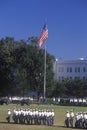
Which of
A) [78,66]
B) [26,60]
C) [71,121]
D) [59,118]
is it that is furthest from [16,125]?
[78,66]

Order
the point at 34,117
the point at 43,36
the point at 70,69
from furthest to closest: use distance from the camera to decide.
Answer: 1. the point at 70,69
2. the point at 43,36
3. the point at 34,117

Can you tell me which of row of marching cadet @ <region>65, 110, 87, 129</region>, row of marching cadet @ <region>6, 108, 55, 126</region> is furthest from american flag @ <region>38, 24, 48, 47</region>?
row of marching cadet @ <region>65, 110, 87, 129</region>

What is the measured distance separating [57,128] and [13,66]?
50.5m

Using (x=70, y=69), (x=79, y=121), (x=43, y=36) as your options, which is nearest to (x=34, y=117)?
(x=79, y=121)

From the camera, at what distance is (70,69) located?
436 ft

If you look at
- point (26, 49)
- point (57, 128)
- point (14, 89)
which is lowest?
point (57, 128)

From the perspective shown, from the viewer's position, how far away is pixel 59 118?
44.6 m

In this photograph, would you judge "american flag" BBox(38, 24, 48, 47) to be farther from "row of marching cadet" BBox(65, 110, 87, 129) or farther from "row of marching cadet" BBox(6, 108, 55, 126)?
"row of marching cadet" BBox(65, 110, 87, 129)

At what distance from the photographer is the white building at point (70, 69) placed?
13025cm

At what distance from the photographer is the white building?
13025cm

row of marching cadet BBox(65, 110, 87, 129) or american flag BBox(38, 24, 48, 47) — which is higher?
american flag BBox(38, 24, 48, 47)

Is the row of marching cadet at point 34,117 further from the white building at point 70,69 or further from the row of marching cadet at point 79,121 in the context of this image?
the white building at point 70,69

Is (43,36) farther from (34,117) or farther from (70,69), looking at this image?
(70,69)

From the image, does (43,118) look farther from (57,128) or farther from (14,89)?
(14,89)
